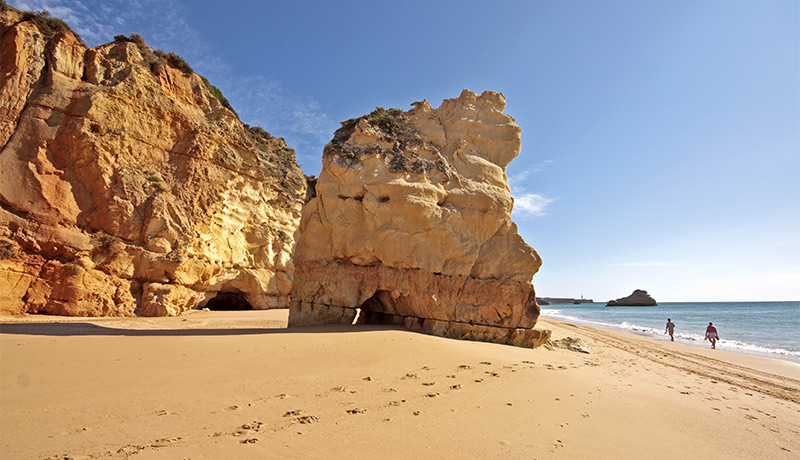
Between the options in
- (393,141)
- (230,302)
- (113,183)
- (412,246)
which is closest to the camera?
(412,246)

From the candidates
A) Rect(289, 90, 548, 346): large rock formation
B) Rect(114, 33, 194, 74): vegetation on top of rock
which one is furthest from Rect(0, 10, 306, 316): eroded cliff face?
Rect(289, 90, 548, 346): large rock formation

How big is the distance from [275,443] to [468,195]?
7.64 metres

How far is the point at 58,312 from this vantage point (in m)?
11.8

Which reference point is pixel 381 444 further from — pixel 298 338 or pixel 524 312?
pixel 524 312

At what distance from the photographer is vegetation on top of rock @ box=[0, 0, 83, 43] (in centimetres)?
1398

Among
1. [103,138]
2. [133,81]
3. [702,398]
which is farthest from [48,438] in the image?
[133,81]

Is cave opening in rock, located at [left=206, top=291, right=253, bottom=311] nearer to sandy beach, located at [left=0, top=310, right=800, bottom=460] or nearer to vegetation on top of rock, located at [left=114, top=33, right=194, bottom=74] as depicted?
vegetation on top of rock, located at [left=114, top=33, right=194, bottom=74]

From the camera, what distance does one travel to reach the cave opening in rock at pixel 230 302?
66.5 ft

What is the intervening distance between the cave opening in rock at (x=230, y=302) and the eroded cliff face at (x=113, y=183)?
120 centimetres

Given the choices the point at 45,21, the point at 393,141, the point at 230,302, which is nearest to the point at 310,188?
the point at 230,302

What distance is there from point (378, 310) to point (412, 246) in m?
2.29

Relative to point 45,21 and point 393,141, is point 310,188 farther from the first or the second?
point 393,141

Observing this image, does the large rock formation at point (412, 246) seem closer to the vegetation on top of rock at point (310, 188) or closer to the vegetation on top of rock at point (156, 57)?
the vegetation on top of rock at point (156, 57)

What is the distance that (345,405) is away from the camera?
363 centimetres
